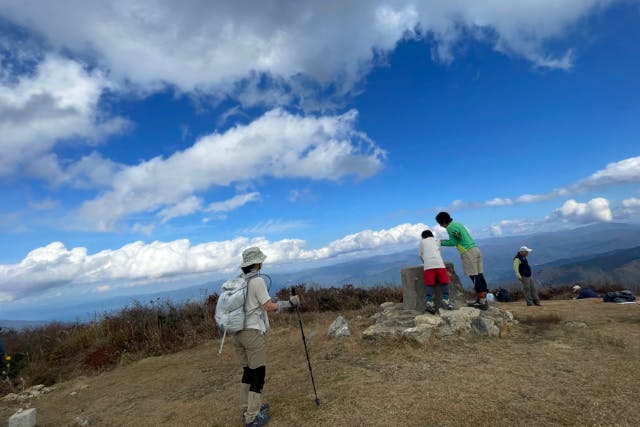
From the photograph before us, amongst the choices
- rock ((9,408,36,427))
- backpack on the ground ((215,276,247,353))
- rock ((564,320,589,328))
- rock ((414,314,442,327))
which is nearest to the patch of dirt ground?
rock ((564,320,589,328))

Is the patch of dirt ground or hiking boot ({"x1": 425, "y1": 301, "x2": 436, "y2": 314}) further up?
hiking boot ({"x1": 425, "y1": 301, "x2": 436, "y2": 314})

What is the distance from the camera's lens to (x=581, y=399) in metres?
4.56

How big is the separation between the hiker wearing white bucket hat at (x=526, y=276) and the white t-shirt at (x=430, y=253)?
492 cm

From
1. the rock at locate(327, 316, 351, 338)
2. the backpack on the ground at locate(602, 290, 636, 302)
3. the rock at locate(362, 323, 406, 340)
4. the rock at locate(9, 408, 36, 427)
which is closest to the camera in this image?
the rock at locate(9, 408, 36, 427)

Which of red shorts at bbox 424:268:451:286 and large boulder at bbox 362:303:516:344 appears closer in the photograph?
large boulder at bbox 362:303:516:344

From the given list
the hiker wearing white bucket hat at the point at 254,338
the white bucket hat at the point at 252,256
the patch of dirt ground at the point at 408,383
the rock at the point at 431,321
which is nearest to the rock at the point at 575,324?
the patch of dirt ground at the point at 408,383

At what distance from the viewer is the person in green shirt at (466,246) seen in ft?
27.5

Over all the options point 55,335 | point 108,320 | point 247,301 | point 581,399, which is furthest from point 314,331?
point 55,335

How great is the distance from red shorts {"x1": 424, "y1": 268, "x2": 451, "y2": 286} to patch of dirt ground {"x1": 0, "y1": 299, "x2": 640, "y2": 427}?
1279 mm

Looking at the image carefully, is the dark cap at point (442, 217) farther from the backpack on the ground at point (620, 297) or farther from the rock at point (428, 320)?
the backpack on the ground at point (620, 297)

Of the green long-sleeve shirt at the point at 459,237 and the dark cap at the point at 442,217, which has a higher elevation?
the dark cap at the point at 442,217

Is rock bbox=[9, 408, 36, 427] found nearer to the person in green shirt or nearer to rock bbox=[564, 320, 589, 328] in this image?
the person in green shirt

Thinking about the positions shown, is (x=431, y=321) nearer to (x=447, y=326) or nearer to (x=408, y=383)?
(x=447, y=326)

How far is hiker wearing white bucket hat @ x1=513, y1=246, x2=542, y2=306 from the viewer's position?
11.3 m
